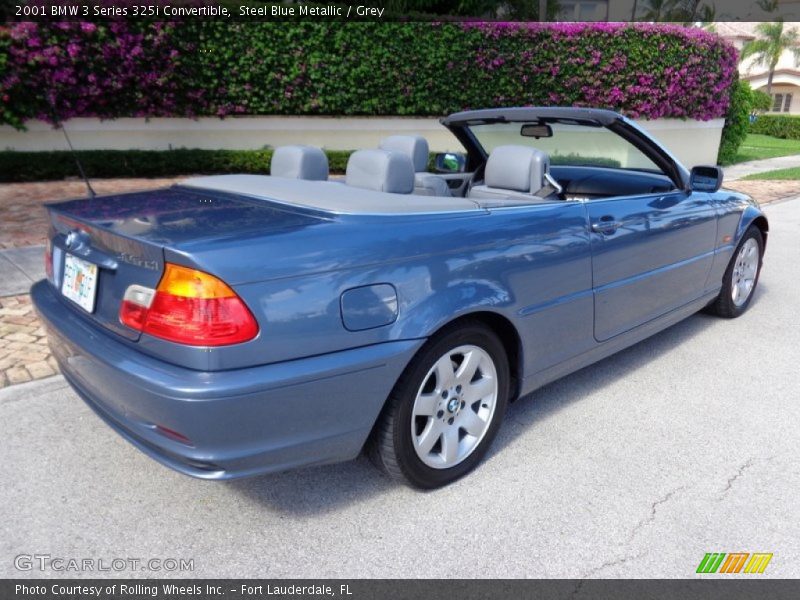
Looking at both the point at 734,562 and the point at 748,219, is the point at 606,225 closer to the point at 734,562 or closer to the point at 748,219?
the point at 734,562

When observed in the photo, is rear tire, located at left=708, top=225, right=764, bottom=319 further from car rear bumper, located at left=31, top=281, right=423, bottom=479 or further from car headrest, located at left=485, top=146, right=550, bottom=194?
car rear bumper, located at left=31, top=281, right=423, bottom=479

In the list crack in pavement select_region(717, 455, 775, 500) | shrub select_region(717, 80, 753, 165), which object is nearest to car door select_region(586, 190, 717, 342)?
crack in pavement select_region(717, 455, 775, 500)

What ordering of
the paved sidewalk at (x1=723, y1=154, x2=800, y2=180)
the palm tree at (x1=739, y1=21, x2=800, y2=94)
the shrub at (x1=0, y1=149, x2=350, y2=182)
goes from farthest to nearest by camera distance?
the palm tree at (x1=739, y1=21, x2=800, y2=94)
the paved sidewalk at (x1=723, y1=154, x2=800, y2=180)
the shrub at (x1=0, y1=149, x2=350, y2=182)

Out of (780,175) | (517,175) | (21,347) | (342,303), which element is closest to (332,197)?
(342,303)

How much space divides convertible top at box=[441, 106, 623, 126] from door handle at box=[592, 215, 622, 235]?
0.56m

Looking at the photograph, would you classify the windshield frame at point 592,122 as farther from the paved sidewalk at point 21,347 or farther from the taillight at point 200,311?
the paved sidewalk at point 21,347

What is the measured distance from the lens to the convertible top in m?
3.47

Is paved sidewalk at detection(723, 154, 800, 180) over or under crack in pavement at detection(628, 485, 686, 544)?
over

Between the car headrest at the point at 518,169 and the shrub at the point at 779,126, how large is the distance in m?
34.0

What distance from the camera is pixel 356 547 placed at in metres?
2.38

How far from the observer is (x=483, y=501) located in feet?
8.75

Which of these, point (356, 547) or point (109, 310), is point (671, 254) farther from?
point (109, 310)

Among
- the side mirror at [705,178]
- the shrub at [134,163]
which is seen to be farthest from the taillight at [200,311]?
the shrub at [134,163]

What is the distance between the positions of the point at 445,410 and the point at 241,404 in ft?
3.07
